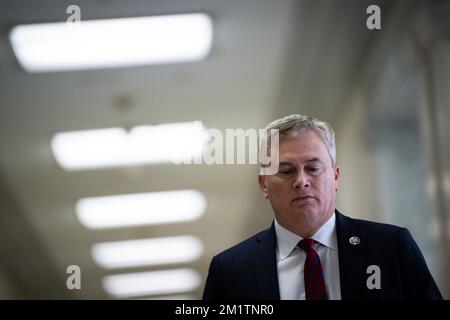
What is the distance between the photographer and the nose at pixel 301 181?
1.69 meters

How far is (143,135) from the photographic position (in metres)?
A: 2.18

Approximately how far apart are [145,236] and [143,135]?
348mm

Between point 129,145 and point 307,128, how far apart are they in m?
0.76

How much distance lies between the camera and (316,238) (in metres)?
1.69

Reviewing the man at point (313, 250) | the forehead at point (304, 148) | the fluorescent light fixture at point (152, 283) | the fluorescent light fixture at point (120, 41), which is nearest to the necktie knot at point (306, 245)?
the man at point (313, 250)

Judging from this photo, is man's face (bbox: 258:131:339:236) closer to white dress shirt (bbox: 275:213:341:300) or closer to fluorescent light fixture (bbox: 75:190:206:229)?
white dress shirt (bbox: 275:213:341:300)

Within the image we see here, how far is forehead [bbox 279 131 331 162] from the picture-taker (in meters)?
1.70

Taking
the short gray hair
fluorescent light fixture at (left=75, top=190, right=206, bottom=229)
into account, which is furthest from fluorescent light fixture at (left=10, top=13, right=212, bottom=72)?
the short gray hair

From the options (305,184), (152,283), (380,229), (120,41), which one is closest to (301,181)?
(305,184)

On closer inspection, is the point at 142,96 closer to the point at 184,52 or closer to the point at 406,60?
the point at 184,52

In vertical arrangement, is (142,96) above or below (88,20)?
below

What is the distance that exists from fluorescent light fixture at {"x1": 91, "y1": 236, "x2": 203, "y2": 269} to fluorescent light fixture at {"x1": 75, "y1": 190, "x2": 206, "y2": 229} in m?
0.07

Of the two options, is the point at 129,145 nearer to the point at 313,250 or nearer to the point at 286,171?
the point at 286,171
